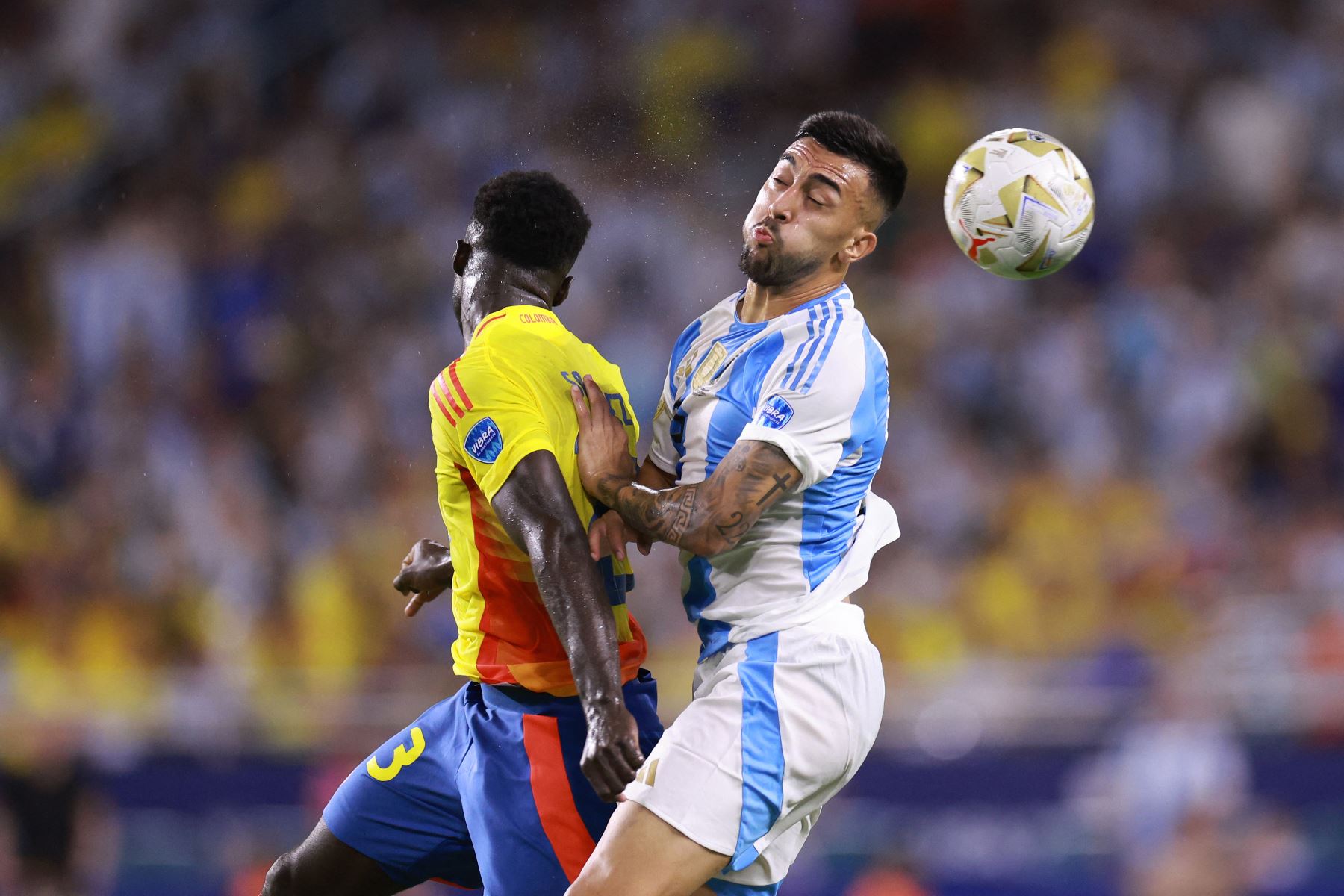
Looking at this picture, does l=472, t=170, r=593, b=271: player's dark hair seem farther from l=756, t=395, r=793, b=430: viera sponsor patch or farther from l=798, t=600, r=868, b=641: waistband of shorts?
l=798, t=600, r=868, b=641: waistband of shorts

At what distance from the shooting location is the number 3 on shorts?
4.14m

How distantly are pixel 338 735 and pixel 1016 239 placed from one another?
5338mm

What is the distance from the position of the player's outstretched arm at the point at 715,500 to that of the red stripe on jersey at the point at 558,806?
58cm

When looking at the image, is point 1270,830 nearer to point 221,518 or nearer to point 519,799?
point 519,799

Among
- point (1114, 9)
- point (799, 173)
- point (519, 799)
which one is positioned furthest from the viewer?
point (1114, 9)

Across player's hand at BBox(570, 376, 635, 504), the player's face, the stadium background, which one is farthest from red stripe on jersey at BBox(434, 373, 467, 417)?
the stadium background

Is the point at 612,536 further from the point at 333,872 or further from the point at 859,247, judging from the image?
the point at 333,872

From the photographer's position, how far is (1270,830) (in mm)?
8008

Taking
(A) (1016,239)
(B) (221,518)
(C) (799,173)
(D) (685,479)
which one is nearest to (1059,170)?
(A) (1016,239)

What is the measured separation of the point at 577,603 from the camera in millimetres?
3551

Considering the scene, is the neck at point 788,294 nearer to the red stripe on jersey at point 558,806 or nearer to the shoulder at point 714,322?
the shoulder at point 714,322

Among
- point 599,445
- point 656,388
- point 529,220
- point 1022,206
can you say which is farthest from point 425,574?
point 656,388

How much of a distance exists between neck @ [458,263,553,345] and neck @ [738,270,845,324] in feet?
1.72

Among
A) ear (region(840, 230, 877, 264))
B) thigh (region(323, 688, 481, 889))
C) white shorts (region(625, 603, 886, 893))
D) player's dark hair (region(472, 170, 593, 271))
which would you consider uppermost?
player's dark hair (region(472, 170, 593, 271))
